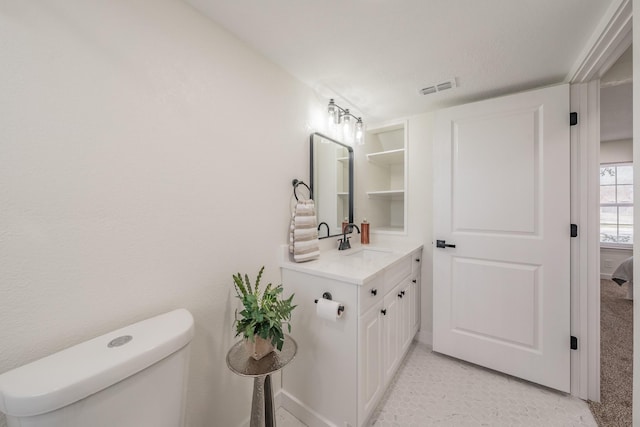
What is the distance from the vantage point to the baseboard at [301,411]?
1.32 metres

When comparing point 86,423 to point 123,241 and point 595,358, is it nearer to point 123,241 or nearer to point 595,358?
point 123,241

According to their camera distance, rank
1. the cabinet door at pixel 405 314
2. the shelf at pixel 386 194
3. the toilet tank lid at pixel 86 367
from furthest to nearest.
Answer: the shelf at pixel 386 194 → the cabinet door at pixel 405 314 → the toilet tank lid at pixel 86 367

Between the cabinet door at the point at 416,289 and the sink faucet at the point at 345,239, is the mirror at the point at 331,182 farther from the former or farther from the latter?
the cabinet door at the point at 416,289

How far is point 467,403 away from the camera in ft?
4.96

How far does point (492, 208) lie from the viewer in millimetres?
1759

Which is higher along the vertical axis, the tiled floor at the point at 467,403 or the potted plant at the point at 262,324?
the potted plant at the point at 262,324

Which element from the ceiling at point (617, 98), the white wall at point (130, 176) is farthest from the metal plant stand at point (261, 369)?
the ceiling at point (617, 98)

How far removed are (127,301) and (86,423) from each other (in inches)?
14.5

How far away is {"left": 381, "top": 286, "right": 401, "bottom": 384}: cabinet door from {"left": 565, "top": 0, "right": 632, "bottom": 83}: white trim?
5.36 ft

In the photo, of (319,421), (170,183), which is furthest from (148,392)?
(319,421)

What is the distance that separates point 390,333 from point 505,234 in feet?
3.56

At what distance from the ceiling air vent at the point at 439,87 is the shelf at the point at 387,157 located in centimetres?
57

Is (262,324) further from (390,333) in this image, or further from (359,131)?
(359,131)

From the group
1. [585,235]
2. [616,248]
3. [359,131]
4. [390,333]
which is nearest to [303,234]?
[390,333]
